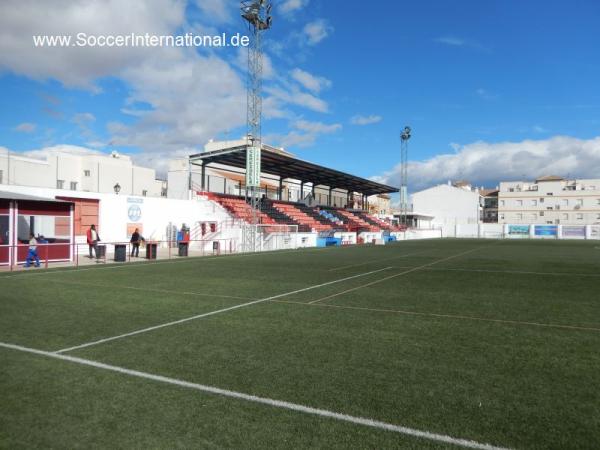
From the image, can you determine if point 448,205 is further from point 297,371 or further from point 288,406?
point 288,406

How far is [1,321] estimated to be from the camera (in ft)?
27.2

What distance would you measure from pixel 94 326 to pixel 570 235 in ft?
250

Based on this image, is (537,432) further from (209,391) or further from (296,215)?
(296,215)

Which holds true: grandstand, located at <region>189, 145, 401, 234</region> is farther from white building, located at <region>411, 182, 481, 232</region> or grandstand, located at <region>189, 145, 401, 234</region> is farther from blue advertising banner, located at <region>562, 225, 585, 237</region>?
white building, located at <region>411, 182, 481, 232</region>

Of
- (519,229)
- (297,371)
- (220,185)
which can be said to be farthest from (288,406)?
(519,229)

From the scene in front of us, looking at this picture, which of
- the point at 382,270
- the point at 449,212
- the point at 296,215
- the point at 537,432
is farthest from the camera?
the point at 449,212

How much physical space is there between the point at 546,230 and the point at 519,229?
4.03 m

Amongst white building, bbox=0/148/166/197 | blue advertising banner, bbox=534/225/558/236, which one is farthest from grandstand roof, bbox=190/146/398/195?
blue advertising banner, bbox=534/225/558/236

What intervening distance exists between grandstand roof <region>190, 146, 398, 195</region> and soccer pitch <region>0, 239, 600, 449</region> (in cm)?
2671

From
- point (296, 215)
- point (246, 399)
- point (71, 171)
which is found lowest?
point (246, 399)

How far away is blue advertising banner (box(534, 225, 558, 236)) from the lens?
2687 inches

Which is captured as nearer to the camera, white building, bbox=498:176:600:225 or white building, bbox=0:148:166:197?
white building, bbox=0:148:166:197

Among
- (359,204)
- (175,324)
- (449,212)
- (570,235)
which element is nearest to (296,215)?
(359,204)

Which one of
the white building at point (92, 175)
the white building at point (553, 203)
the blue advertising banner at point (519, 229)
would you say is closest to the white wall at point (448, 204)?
the white building at point (553, 203)
